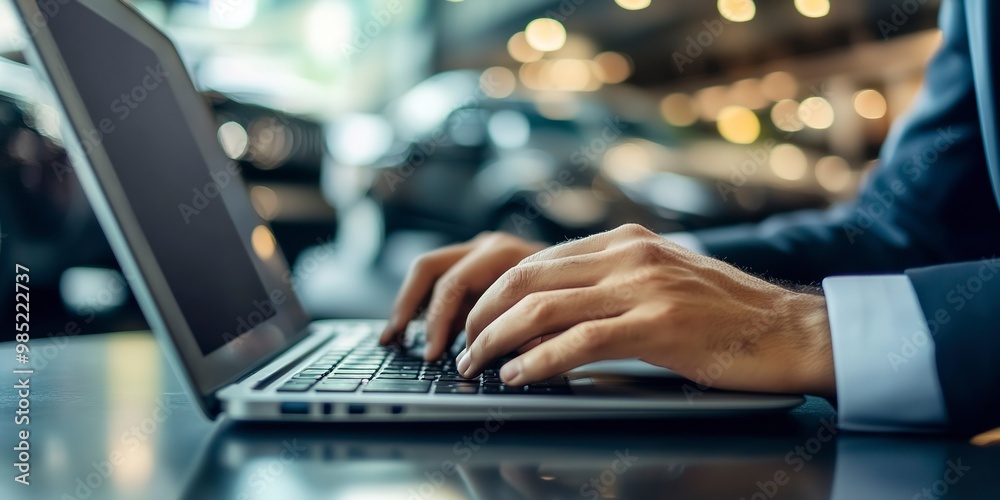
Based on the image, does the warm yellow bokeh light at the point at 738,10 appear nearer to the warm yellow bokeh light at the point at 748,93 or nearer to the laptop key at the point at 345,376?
the warm yellow bokeh light at the point at 748,93

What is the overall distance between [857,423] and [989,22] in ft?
1.75

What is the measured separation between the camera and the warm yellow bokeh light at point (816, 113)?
9.62 metres

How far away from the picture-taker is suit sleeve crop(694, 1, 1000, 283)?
100cm

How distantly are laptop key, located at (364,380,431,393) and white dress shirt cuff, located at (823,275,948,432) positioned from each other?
0.28 m

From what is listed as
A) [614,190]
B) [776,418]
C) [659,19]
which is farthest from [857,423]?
[659,19]

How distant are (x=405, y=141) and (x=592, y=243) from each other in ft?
8.87

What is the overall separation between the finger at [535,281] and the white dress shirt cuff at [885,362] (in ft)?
0.58

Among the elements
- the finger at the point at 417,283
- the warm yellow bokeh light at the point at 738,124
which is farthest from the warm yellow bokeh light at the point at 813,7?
the finger at the point at 417,283

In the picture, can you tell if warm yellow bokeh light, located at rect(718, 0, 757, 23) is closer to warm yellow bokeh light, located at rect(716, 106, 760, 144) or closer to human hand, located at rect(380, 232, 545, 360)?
warm yellow bokeh light, located at rect(716, 106, 760, 144)

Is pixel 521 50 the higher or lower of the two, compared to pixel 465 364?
higher

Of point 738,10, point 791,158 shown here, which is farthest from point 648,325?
point 791,158

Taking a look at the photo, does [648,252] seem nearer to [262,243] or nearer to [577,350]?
[577,350]

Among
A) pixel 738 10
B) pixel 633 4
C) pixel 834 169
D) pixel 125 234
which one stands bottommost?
pixel 834 169

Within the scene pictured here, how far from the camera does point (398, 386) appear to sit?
0.46m
